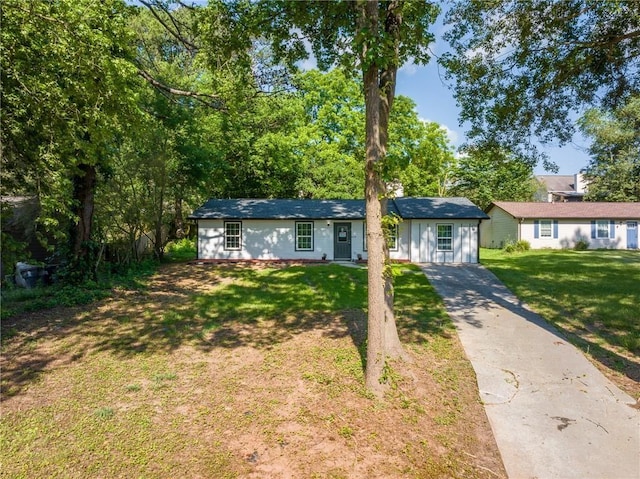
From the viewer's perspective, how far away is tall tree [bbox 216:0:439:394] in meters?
4.62

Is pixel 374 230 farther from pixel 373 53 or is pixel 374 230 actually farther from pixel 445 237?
pixel 445 237

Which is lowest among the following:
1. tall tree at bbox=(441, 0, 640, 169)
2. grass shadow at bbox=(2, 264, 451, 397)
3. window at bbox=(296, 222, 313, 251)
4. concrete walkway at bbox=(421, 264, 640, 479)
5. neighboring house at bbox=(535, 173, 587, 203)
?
concrete walkway at bbox=(421, 264, 640, 479)

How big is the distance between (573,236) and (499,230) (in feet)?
14.3

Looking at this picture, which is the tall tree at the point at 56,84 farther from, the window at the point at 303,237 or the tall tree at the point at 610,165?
the tall tree at the point at 610,165

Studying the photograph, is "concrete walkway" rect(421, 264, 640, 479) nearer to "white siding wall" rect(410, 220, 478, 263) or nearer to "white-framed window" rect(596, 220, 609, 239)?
"white siding wall" rect(410, 220, 478, 263)

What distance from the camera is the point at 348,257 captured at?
18.5m

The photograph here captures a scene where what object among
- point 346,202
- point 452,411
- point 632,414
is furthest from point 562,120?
point 346,202

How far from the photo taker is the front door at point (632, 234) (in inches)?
955

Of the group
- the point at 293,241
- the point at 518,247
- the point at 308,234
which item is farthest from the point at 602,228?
the point at 293,241

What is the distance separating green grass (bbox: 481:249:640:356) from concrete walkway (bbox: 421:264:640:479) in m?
0.75

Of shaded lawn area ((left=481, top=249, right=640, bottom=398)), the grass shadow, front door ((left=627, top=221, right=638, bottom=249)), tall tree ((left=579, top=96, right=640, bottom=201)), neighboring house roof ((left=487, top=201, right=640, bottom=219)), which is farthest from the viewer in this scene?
tall tree ((left=579, top=96, right=640, bottom=201))

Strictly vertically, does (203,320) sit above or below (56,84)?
below

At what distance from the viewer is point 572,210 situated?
81.8 ft

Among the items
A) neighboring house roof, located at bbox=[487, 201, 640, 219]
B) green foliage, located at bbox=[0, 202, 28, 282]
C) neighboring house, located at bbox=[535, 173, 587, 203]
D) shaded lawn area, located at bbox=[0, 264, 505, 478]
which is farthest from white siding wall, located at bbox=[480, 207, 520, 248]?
green foliage, located at bbox=[0, 202, 28, 282]
